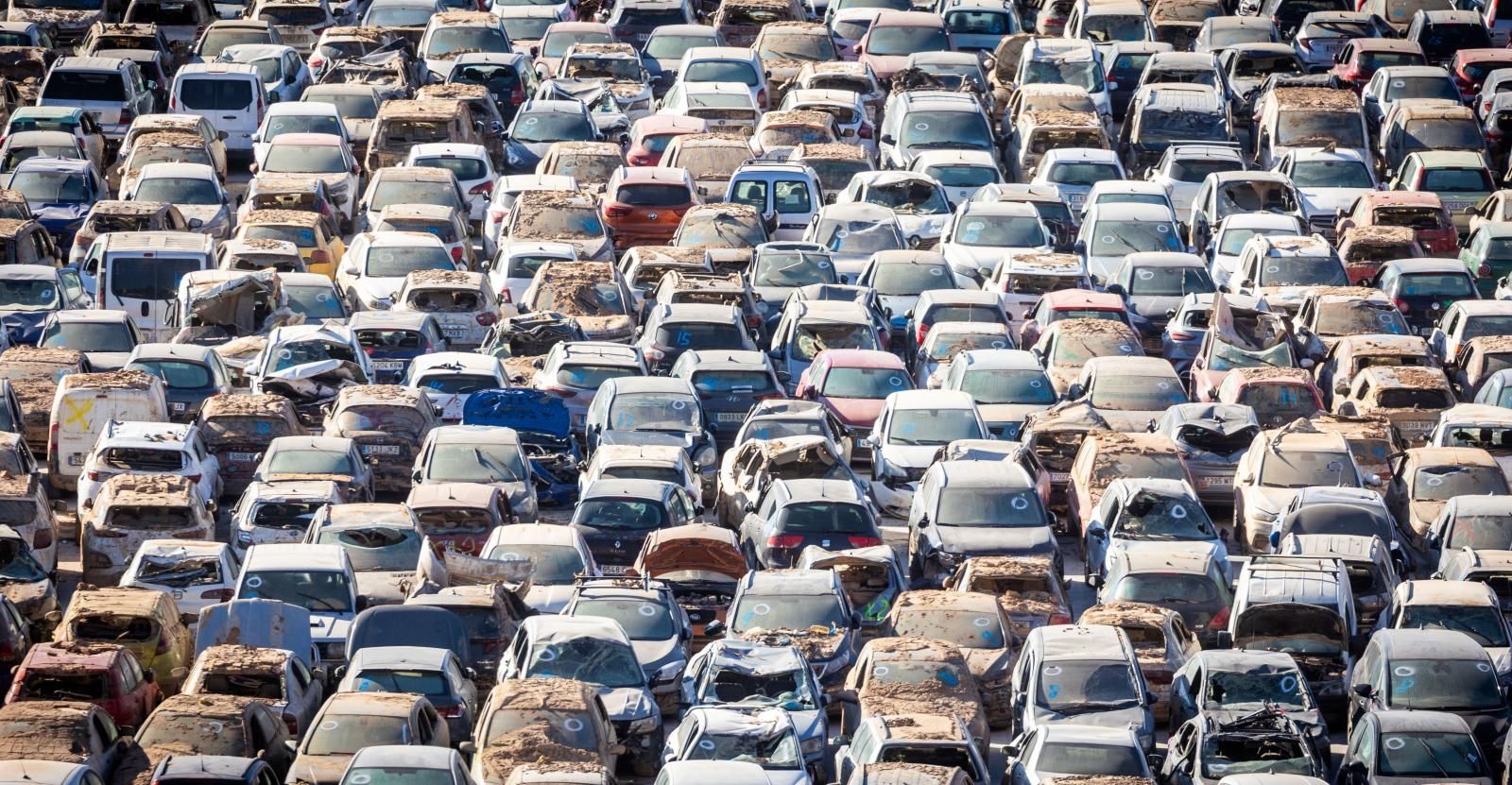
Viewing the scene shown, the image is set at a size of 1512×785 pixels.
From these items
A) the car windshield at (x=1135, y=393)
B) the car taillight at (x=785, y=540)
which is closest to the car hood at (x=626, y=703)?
the car taillight at (x=785, y=540)

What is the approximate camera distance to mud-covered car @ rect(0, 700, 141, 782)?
28.0 meters

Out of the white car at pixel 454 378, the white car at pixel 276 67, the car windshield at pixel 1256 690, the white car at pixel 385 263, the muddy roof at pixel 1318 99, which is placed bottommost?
the white car at pixel 276 67

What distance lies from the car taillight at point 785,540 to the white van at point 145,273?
11.4 m

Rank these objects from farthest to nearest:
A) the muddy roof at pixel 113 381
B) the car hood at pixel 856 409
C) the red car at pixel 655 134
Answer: the red car at pixel 655 134 < the car hood at pixel 856 409 < the muddy roof at pixel 113 381

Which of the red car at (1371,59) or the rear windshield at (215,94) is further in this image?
the red car at (1371,59)

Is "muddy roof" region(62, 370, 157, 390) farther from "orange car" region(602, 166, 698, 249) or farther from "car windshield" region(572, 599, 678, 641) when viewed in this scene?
"orange car" region(602, 166, 698, 249)

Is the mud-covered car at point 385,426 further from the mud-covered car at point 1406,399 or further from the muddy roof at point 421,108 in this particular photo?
the muddy roof at point 421,108

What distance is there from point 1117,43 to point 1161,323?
1289 cm

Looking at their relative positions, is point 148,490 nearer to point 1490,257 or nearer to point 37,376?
point 37,376

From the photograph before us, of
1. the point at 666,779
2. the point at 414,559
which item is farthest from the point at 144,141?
the point at 666,779

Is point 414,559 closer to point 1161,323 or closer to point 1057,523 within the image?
point 1057,523

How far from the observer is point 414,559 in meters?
34.2

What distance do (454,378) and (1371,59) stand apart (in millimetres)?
21167

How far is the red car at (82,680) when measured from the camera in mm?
30094
